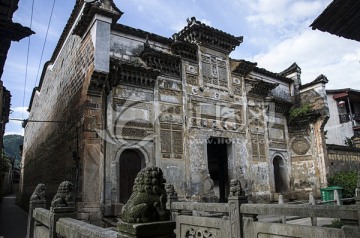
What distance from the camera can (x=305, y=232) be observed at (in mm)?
5582

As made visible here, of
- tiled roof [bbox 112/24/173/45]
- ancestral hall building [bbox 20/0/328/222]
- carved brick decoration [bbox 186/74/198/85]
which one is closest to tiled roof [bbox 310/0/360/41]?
ancestral hall building [bbox 20/0/328/222]

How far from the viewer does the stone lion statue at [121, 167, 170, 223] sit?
3.05m

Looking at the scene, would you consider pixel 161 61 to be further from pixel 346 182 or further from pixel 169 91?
pixel 346 182

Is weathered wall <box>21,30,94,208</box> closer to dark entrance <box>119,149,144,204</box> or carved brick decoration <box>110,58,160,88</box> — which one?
carved brick decoration <box>110,58,160,88</box>

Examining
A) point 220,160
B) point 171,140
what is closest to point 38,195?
point 171,140

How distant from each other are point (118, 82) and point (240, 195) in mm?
7082

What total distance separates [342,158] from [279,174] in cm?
514

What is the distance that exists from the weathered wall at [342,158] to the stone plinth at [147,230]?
715 inches

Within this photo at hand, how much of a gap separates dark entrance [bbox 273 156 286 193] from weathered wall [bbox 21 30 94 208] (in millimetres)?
12064

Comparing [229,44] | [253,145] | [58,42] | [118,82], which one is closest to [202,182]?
[253,145]

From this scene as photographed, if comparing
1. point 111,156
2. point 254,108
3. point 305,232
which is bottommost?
point 305,232

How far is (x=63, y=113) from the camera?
47.6 feet

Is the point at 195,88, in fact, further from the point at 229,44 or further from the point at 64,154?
the point at 64,154

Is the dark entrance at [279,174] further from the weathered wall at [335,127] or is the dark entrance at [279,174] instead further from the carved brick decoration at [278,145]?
the weathered wall at [335,127]
